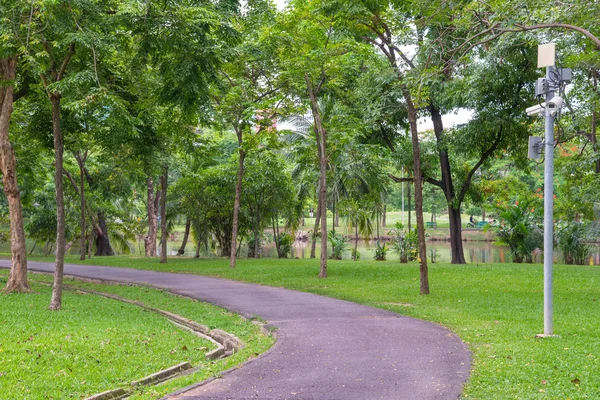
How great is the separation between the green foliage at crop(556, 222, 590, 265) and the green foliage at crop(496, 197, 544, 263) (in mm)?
882

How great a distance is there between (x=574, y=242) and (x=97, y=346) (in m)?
22.5

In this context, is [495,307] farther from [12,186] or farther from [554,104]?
[12,186]

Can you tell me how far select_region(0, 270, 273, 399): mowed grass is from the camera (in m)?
6.67

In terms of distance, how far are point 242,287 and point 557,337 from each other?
950 cm

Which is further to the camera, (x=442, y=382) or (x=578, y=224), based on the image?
(x=578, y=224)

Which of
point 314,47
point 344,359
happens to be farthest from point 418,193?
point 344,359

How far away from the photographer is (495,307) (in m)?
12.6

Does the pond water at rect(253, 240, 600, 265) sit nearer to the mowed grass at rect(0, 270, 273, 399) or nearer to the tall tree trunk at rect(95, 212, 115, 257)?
the tall tree trunk at rect(95, 212, 115, 257)

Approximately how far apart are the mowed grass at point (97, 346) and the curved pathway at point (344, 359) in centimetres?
51

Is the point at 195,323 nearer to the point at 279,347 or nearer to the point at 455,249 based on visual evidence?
the point at 279,347

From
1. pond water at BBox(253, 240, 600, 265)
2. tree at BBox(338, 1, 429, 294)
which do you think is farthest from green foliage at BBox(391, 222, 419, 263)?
tree at BBox(338, 1, 429, 294)

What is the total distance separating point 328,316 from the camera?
1154cm

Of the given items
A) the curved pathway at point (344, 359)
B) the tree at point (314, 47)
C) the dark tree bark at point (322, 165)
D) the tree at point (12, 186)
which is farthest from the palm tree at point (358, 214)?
the curved pathway at point (344, 359)

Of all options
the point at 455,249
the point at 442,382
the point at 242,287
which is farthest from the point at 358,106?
the point at 442,382
